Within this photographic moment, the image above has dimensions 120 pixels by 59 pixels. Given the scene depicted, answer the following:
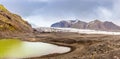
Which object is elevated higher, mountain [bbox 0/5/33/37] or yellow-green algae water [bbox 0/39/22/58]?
mountain [bbox 0/5/33/37]

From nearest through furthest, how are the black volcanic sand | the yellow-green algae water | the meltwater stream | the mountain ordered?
the black volcanic sand → the meltwater stream → the yellow-green algae water → the mountain

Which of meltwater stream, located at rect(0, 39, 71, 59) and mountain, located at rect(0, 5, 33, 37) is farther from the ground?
mountain, located at rect(0, 5, 33, 37)

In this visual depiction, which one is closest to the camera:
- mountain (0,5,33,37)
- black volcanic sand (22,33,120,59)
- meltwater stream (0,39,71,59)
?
black volcanic sand (22,33,120,59)

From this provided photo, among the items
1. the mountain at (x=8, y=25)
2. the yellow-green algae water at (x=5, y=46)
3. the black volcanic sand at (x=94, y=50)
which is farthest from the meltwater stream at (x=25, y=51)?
the mountain at (x=8, y=25)

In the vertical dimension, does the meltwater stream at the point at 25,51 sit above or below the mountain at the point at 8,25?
below

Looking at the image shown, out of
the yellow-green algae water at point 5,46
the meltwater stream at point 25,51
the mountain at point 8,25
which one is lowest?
the meltwater stream at point 25,51

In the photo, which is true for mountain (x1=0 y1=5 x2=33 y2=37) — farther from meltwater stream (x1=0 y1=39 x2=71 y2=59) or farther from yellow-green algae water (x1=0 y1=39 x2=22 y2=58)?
meltwater stream (x1=0 y1=39 x2=71 y2=59)

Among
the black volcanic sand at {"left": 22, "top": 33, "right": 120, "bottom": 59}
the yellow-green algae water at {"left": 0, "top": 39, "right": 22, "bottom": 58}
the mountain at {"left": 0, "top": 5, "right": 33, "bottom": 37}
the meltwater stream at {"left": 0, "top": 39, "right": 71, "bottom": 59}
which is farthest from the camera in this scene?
the mountain at {"left": 0, "top": 5, "right": 33, "bottom": 37}

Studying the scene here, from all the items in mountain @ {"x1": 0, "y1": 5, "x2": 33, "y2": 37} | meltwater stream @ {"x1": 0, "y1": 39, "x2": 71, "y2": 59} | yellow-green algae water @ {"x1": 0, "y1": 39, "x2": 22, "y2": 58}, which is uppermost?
mountain @ {"x1": 0, "y1": 5, "x2": 33, "y2": 37}

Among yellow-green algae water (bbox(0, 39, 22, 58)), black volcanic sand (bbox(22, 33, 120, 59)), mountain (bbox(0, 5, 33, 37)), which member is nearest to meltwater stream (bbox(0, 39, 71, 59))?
yellow-green algae water (bbox(0, 39, 22, 58))

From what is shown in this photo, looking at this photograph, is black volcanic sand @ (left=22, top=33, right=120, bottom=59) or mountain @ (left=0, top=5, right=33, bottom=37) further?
mountain @ (left=0, top=5, right=33, bottom=37)

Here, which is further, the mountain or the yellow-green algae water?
the mountain

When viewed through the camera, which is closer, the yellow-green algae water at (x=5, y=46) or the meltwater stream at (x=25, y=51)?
the meltwater stream at (x=25, y=51)

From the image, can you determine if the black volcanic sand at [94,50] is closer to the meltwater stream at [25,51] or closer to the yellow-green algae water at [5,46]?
the meltwater stream at [25,51]
